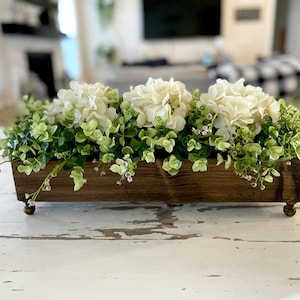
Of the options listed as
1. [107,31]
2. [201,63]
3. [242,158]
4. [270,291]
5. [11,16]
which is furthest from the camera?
[107,31]

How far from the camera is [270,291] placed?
368 millimetres

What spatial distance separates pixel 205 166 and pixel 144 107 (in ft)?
0.44

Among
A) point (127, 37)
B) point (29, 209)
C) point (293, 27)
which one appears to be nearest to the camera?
point (29, 209)

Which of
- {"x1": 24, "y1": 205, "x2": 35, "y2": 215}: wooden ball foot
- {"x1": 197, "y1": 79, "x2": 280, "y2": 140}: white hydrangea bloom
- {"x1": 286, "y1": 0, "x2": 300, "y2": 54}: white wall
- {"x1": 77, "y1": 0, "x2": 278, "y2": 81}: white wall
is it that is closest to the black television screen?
{"x1": 77, "y1": 0, "x2": 278, "y2": 81}: white wall

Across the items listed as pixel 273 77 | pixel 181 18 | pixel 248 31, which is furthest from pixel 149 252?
pixel 248 31

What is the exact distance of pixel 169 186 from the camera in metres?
0.52

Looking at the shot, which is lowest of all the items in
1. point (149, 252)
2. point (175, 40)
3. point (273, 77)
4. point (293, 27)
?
point (149, 252)

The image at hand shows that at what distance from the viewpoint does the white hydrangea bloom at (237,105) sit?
0.48 meters

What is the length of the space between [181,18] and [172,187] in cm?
484

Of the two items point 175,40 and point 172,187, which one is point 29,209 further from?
point 175,40

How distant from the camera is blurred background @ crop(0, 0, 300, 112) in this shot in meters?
3.78

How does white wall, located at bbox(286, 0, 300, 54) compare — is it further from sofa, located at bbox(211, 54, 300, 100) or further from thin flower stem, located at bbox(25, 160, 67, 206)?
thin flower stem, located at bbox(25, 160, 67, 206)

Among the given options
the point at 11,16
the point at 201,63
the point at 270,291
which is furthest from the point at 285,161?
the point at 201,63

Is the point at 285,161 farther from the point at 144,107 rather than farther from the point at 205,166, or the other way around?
the point at 144,107
